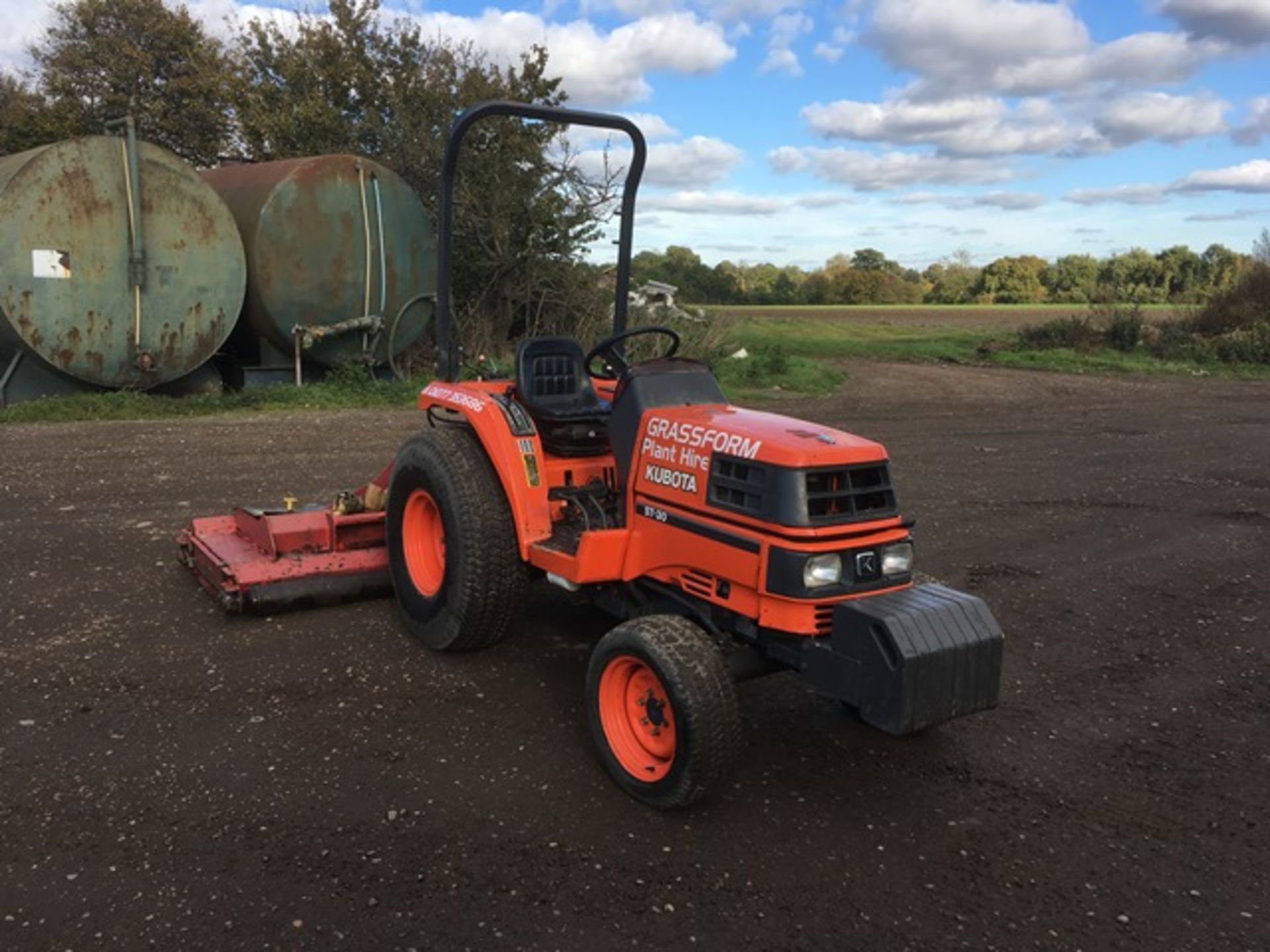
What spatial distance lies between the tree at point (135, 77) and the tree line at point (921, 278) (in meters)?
12.8

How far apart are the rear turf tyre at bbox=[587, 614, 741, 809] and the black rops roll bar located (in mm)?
1696

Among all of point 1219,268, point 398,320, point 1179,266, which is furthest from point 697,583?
point 1179,266

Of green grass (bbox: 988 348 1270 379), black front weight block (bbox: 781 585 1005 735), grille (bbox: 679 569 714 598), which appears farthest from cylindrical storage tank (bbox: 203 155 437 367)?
green grass (bbox: 988 348 1270 379)

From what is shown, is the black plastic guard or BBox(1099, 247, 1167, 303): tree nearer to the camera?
the black plastic guard

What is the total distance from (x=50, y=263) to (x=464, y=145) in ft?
20.3

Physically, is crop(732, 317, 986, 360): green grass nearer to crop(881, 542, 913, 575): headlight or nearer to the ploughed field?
the ploughed field

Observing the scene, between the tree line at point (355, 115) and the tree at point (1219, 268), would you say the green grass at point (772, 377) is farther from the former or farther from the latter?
the tree at point (1219, 268)

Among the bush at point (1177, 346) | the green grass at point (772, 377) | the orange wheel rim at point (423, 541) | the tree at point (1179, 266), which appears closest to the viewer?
the orange wheel rim at point (423, 541)

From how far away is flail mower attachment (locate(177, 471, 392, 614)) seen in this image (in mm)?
4812

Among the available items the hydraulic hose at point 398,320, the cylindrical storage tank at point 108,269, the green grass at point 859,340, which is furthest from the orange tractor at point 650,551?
the green grass at point 859,340

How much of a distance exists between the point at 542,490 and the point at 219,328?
811 cm

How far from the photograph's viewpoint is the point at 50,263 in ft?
31.8

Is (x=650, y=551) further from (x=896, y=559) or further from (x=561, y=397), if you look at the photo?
(x=561, y=397)

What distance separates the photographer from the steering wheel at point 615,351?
4.09m
